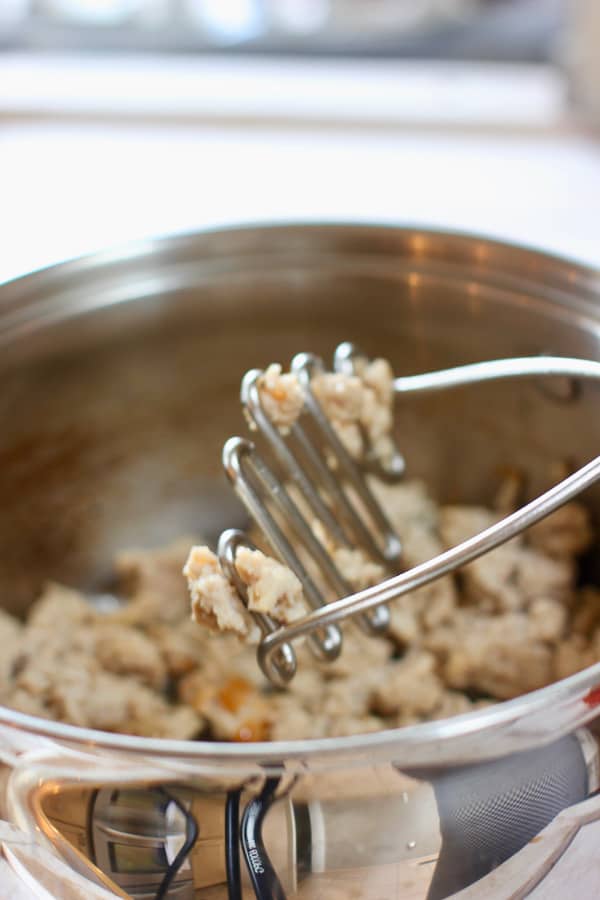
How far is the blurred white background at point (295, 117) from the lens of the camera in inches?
33.9

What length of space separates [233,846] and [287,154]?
2.52 ft

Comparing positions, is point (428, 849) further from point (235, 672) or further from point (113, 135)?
point (113, 135)

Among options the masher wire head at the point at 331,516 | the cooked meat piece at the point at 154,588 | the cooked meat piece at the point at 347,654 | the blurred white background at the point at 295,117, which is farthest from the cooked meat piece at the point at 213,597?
the blurred white background at the point at 295,117

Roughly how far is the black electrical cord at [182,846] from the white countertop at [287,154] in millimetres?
550

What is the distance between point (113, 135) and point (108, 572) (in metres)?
0.56

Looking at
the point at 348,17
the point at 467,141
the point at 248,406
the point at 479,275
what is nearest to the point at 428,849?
the point at 248,406

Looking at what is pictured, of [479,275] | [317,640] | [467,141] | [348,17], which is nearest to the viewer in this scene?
[317,640]

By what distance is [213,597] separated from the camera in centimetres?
42

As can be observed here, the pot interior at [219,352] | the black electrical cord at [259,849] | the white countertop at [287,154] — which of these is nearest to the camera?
the black electrical cord at [259,849]

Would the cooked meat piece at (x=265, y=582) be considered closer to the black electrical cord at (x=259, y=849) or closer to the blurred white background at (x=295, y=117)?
the black electrical cord at (x=259, y=849)

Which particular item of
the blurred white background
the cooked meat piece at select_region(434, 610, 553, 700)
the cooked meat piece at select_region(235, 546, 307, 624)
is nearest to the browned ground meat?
the cooked meat piece at select_region(434, 610, 553, 700)

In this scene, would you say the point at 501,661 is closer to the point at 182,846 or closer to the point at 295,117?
the point at 182,846

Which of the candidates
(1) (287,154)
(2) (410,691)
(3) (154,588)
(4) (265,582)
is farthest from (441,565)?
(1) (287,154)

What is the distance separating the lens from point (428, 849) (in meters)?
0.35
